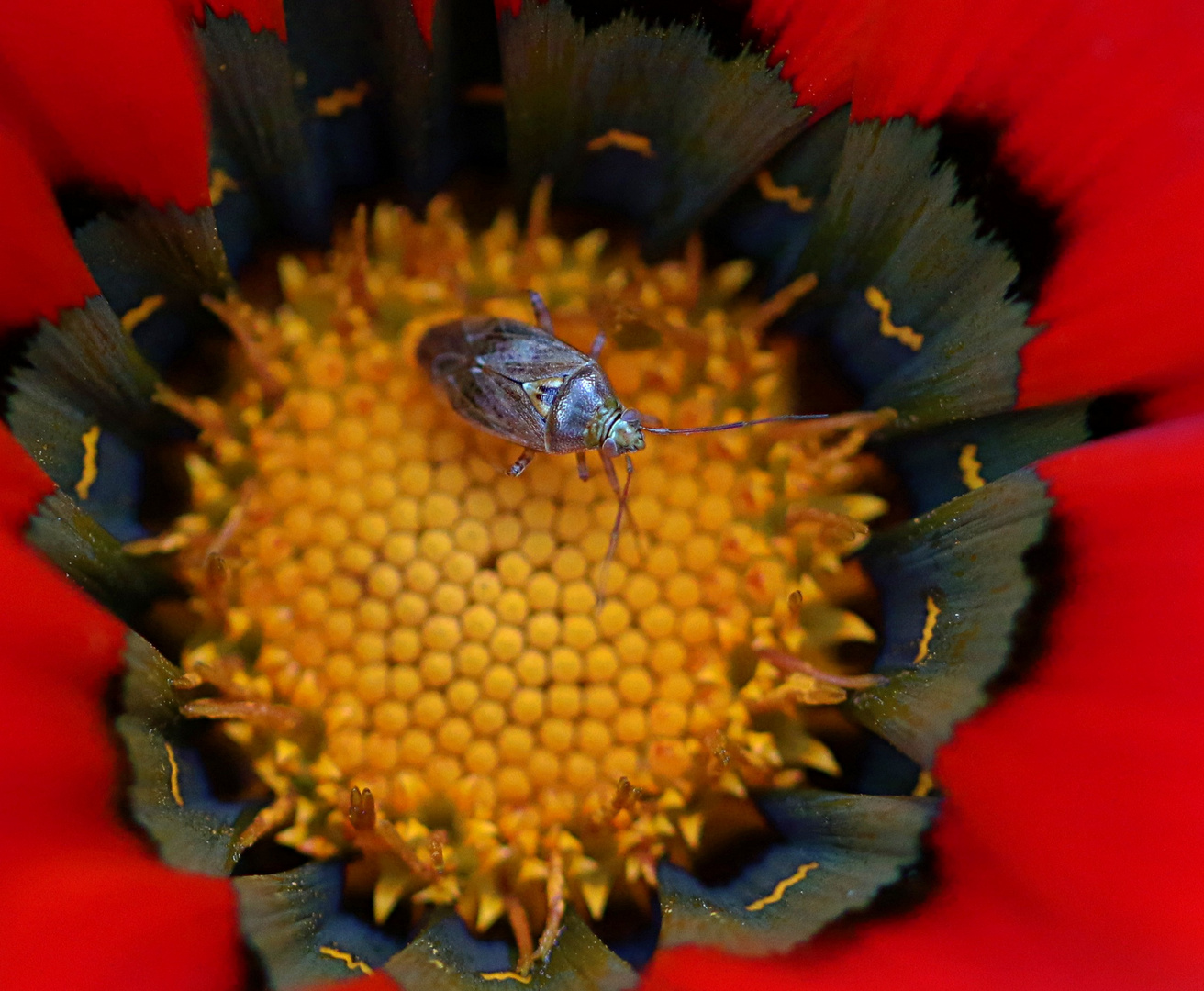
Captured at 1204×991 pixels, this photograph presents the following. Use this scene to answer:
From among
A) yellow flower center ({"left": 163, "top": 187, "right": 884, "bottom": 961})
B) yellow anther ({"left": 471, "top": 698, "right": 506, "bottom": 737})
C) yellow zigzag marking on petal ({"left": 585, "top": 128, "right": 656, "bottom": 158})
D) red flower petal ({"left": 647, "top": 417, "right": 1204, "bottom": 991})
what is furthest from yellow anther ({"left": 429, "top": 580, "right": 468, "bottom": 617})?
yellow zigzag marking on petal ({"left": 585, "top": 128, "right": 656, "bottom": 158})

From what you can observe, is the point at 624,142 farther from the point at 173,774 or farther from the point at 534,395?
the point at 173,774

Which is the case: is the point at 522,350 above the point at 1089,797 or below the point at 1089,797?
above

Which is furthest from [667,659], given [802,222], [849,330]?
[802,222]

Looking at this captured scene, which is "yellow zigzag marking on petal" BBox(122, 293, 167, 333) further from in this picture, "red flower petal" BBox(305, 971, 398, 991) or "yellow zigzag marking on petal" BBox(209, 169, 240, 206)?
"red flower petal" BBox(305, 971, 398, 991)

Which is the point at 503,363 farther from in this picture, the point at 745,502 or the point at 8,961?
the point at 8,961

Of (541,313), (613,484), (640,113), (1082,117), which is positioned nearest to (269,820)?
(613,484)

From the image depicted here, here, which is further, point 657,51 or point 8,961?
point 657,51
